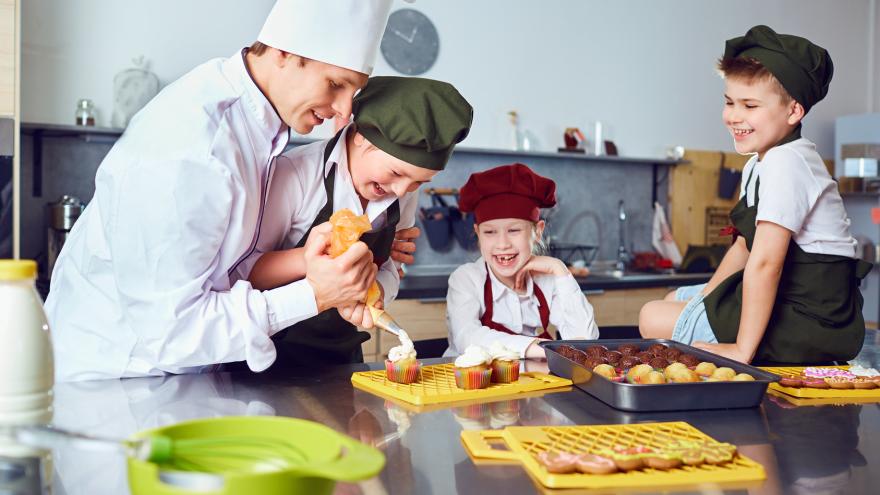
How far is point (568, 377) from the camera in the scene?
4.67ft

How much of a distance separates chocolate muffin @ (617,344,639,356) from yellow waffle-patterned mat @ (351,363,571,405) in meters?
0.15

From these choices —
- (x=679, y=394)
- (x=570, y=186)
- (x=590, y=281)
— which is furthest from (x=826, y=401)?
(x=570, y=186)

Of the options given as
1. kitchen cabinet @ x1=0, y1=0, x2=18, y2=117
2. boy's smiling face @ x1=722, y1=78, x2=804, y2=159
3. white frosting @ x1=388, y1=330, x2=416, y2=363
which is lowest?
white frosting @ x1=388, y1=330, x2=416, y2=363

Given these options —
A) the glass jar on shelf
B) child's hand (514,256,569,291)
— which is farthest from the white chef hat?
the glass jar on shelf

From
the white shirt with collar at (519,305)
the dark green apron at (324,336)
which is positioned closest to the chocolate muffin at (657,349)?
the dark green apron at (324,336)

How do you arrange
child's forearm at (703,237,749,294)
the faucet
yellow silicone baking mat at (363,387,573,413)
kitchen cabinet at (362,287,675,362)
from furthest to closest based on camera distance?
the faucet < kitchen cabinet at (362,287,675,362) < child's forearm at (703,237,749,294) < yellow silicone baking mat at (363,387,573,413)

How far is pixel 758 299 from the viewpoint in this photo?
168 cm

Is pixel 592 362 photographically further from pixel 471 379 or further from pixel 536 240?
pixel 536 240

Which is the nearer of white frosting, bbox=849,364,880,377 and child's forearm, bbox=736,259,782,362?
white frosting, bbox=849,364,880,377

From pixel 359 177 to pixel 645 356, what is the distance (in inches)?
25.0

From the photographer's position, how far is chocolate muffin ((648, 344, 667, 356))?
4.85 ft

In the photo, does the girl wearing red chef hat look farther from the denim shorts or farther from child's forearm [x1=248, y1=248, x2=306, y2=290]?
child's forearm [x1=248, y1=248, x2=306, y2=290]

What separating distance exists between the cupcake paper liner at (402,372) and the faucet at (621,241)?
3300mm

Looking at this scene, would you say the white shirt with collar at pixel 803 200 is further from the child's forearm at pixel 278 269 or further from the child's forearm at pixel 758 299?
the child's forearm at pixel 278 269
